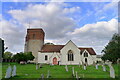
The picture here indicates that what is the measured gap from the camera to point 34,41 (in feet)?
186

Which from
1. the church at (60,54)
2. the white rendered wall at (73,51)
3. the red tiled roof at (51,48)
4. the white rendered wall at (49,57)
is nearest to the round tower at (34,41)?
the church at (60,54)

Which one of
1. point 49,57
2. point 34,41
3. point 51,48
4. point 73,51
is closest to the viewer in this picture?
point 73,51

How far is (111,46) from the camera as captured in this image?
47906 mm

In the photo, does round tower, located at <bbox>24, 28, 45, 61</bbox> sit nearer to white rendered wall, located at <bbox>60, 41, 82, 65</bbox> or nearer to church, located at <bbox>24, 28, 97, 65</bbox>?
church, located at <bbox>24, 28, 97, 65</bbox>

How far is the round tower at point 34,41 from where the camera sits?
5519 centimetres

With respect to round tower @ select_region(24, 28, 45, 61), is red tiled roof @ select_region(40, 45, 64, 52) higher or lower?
lower

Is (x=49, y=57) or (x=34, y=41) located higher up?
(x=34, y=41)

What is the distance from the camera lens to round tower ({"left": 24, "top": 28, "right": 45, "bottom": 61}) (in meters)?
55.2

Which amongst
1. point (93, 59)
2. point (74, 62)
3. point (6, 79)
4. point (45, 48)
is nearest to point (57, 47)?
point (45, 48)

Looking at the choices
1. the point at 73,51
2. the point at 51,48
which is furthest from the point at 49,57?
the point at 73,51

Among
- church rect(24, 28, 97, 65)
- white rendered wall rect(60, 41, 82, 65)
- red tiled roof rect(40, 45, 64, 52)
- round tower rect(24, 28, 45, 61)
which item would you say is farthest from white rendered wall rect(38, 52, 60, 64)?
round tower rect(24, 28, 45, 61)

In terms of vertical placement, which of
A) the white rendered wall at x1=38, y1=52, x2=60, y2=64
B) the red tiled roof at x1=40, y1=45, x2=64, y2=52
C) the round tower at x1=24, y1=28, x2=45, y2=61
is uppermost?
the round tower at x1=24, y1=28, x2=45, y2=61

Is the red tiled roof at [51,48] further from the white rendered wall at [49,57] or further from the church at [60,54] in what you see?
the white rendered wall at [49,57]

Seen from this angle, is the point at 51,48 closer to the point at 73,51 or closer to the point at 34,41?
the point at 34,41
